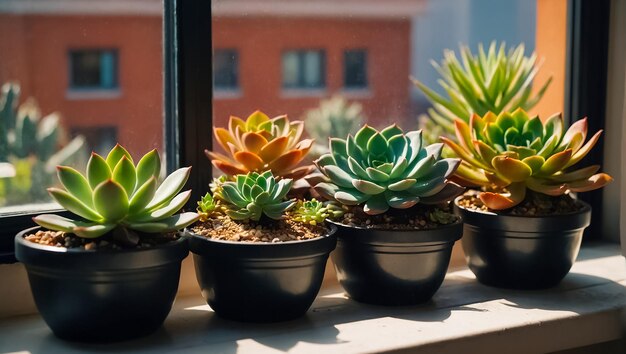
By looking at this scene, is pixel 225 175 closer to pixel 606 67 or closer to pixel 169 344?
pixel 169 344

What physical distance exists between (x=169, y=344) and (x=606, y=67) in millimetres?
1179

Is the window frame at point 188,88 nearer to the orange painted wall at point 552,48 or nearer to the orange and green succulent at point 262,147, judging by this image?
the orange and green succulent at point 262,147

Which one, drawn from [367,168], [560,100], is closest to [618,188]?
[560,100]

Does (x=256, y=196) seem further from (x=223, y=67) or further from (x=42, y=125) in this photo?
(x=42, y=125)

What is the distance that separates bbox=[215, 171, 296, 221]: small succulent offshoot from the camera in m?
1.21

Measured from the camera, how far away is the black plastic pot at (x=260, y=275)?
3.86 feet

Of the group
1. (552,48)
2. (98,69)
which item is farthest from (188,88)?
(98,69)

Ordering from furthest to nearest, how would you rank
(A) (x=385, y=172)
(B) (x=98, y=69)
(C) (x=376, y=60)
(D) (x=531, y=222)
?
(B) (x=98, y=69), (C) (x=376, y=60), (D) (x=531, y=222), (A) (x=385, y=172)

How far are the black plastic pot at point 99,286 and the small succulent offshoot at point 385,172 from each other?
0.98 feet

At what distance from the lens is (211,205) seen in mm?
1291

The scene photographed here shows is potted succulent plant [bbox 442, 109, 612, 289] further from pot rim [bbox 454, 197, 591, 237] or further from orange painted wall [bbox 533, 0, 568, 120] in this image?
orange painted wall [bbox 533, 0, 568, 120]

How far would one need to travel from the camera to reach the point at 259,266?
1.18 metres

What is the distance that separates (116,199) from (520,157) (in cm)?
69

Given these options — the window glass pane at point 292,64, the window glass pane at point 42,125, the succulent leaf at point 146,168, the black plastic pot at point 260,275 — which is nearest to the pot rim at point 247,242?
the black plastic pot at point 260,275
